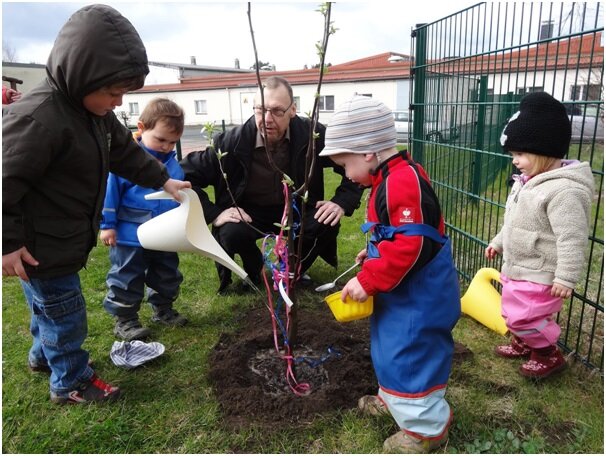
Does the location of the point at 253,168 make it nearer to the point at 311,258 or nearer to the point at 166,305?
the point at 311,258

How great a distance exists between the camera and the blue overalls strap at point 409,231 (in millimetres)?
1647

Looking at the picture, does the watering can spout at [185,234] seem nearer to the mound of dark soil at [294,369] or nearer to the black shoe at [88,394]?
the mound of dark soil at [294,369]

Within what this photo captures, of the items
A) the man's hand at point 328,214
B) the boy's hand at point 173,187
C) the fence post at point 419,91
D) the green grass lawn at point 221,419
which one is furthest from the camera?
the fence post at point 419,91

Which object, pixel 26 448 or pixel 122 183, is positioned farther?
pixel 122 183

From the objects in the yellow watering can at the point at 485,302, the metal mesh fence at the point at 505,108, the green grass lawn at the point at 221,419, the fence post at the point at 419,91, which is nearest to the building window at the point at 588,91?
the metal mesh fence at the point at 505,108

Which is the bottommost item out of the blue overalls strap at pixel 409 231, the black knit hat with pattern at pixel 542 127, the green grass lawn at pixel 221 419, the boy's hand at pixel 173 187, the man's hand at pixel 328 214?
the green grass lawn at pixel 221 419

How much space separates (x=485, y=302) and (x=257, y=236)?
1.63 m

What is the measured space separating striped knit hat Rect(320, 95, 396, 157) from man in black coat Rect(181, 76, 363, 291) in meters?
1.39

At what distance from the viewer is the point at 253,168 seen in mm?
3420

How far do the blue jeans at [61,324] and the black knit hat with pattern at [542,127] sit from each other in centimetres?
208

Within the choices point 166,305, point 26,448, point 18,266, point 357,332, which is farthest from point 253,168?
point 26,448

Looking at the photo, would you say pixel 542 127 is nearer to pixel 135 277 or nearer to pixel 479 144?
pixel 135 277

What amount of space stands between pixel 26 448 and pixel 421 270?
5.79 ft

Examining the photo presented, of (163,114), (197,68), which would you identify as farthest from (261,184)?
(197,68)
